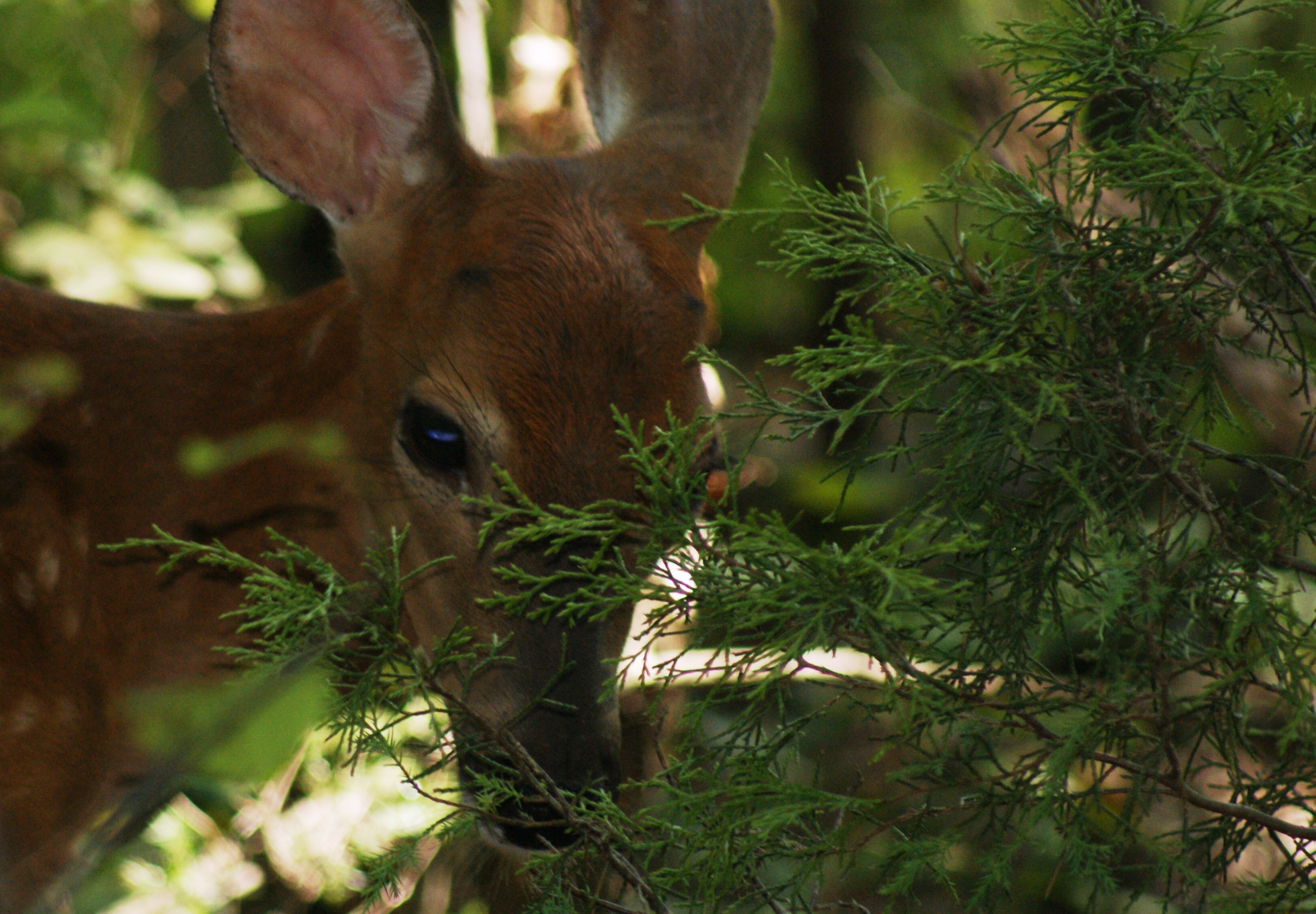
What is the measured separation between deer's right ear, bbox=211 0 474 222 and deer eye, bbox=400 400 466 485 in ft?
1.95

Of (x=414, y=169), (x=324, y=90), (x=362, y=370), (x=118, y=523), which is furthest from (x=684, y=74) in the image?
(x=118, y=523)

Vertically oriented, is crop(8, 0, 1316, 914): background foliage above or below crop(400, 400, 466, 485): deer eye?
above

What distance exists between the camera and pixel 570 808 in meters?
1.83

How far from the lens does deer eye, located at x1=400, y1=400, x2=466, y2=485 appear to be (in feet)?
8.60

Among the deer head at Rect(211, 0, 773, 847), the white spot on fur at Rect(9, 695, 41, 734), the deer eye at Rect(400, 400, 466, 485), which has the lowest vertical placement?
the white spot on fur at Rect(9, 695, 41, 734)

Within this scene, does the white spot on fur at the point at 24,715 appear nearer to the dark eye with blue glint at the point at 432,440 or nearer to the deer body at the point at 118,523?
the deer body at the point at 118,523

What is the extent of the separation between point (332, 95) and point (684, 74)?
890mm

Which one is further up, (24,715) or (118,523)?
(118,523)

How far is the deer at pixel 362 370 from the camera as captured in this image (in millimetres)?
2518

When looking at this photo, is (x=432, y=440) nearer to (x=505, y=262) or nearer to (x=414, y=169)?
(x=505, y=262)

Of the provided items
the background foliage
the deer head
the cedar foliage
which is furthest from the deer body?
the cedar foliage

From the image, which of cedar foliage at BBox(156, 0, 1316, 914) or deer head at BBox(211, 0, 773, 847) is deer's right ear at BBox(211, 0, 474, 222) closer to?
deer head at BBox(211, 0, 773, 847)

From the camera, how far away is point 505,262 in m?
2.62

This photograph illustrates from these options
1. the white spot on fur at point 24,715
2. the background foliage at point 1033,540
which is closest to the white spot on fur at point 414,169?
the background foliage at point 1033,540
